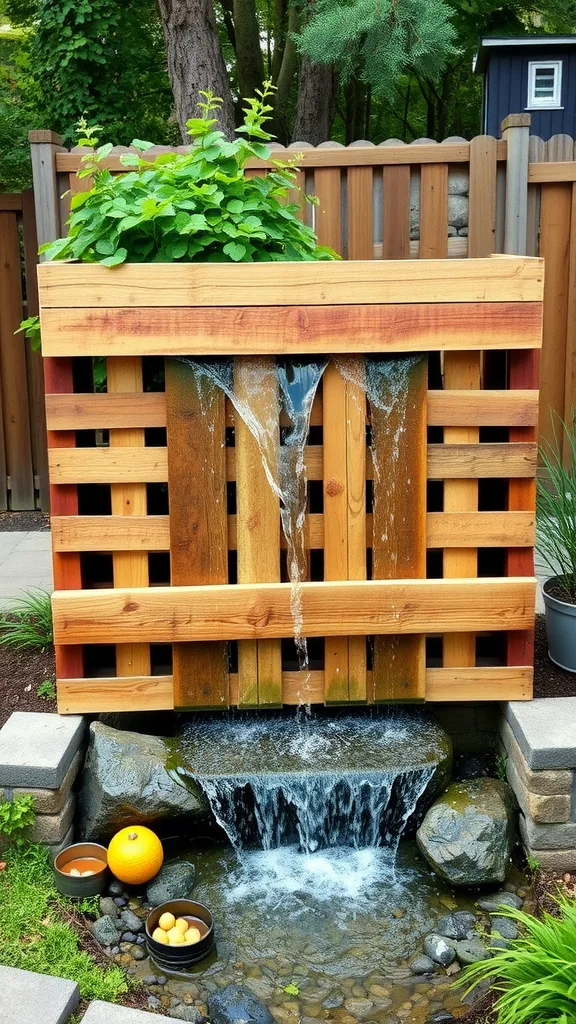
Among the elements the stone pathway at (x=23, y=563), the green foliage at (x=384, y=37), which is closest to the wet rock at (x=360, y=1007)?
the stone pathway at (x=23, y=563)

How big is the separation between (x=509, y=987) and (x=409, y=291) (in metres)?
2.10

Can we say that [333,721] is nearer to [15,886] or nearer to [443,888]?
[443,888]

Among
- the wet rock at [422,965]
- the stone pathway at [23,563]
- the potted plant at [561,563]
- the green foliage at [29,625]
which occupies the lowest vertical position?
the wet rock at [422,965]

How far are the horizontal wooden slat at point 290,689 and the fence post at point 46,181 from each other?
3.11m

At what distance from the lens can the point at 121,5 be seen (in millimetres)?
10664

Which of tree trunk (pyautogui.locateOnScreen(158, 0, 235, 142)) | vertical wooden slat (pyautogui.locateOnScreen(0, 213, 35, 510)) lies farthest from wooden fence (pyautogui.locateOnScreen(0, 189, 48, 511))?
tree trunk (pyautogui.locateOnScreen(158, 0, 235, 142))

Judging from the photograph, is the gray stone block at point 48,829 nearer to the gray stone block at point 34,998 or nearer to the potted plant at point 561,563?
the gray stone block at point 34,998

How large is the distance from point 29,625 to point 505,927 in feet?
7.94

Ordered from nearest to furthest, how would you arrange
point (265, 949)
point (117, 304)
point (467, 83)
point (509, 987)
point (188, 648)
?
1. point (509, 987)
2. point (265, 949)
3. point (117, 304)
4. point (188, 648)
5. point (467, 83)

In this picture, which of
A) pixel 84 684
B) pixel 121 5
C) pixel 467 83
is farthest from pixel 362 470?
pixel 467 83

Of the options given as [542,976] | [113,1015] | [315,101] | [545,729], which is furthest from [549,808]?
[315,101]

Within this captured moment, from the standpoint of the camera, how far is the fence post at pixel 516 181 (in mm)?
5805

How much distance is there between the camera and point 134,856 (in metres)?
3.12

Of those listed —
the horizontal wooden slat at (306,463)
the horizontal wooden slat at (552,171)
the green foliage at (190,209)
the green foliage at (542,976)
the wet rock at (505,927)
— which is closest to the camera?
the green foliage at (542,976)
